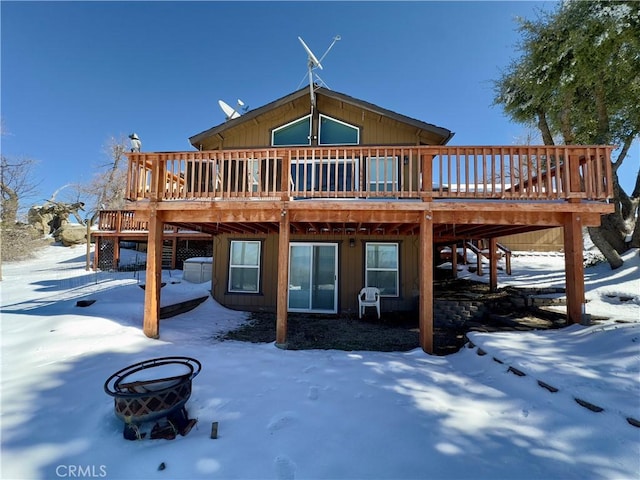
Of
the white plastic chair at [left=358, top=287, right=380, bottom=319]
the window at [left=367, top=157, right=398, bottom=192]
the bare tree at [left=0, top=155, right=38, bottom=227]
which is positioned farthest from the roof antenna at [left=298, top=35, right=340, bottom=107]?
the bare tree at [left=0, top=155, right=38, bottom=227]

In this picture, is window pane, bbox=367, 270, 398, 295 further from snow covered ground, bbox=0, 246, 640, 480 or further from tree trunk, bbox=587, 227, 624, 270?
tree trunk, bbox=587, 227, 624, 270

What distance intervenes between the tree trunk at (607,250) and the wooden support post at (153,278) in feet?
39.2

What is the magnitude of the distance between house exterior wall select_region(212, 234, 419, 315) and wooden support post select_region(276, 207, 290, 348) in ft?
10.3

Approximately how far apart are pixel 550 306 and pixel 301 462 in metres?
7.59

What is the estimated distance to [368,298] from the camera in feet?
26.1

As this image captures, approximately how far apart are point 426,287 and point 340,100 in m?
6.03

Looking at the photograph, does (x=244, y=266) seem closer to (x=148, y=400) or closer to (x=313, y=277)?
(x=313, y=277)

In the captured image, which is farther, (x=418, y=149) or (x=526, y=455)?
(x=418, y=149)

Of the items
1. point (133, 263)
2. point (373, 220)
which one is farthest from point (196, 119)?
point (373, 220)

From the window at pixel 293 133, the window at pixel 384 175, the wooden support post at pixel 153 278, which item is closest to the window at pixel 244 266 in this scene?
the window at pixel 293 133

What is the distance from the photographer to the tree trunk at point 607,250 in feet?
28.8

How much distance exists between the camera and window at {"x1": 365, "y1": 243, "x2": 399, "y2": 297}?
8305 mm

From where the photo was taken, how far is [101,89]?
15.8 metres

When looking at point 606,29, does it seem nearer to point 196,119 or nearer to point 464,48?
point 464,48
